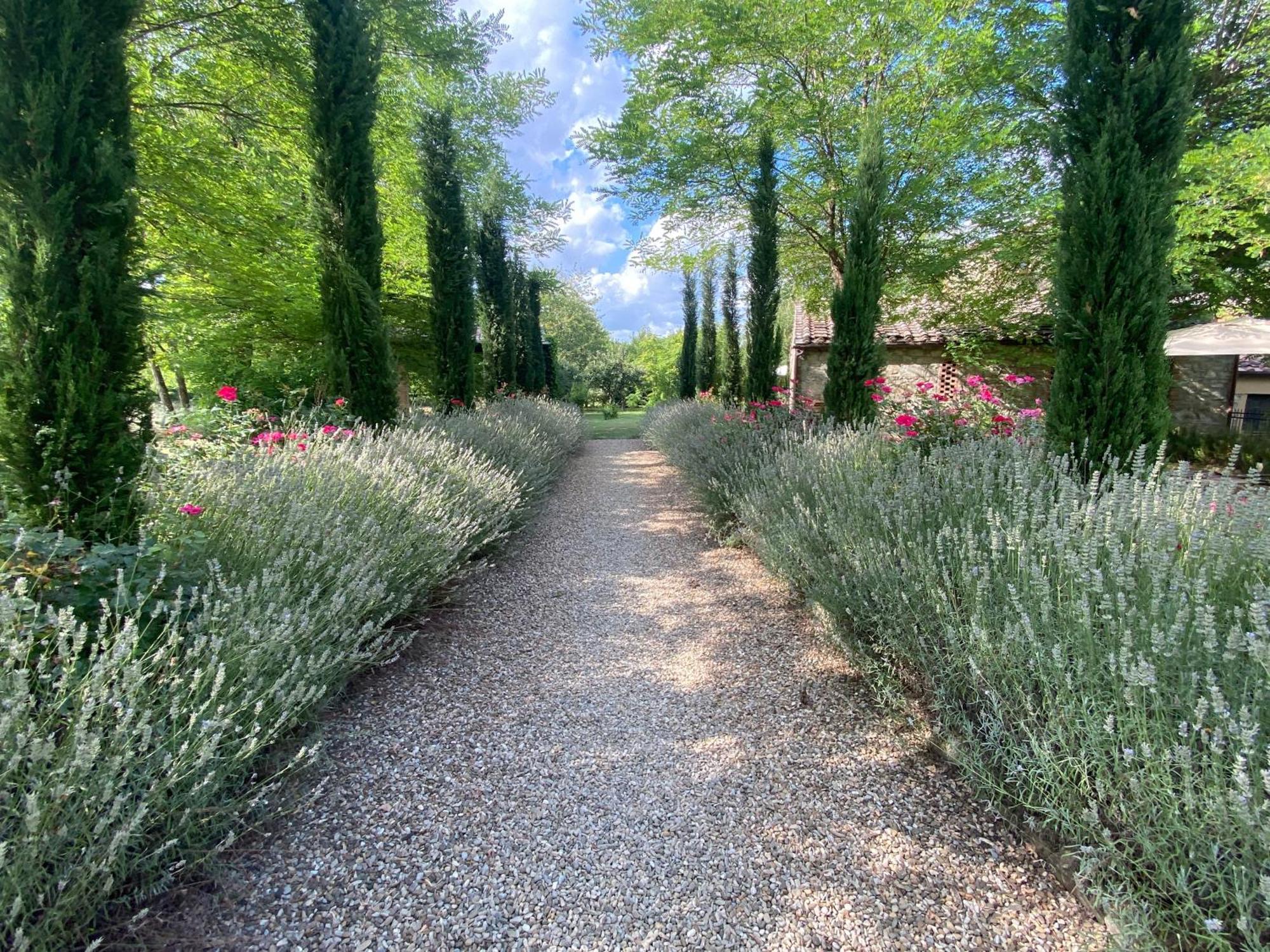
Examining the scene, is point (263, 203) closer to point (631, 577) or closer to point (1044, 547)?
point (631, 577)

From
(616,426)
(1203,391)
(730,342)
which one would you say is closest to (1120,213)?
(1203,391)

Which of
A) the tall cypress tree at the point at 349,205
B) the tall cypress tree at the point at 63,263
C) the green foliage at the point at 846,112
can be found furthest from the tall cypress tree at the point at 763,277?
the tall cypress tree at the point at 63,263

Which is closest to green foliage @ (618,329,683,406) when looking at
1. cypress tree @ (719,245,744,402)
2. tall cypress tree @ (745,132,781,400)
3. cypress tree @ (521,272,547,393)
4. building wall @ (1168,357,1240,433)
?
cypress tree @ (719,245,744,402)

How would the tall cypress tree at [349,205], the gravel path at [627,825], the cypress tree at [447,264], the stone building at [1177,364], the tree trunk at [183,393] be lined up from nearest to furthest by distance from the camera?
the gravel path at [627,825], the tall cypress tree at [349,205], the stone building at [1177,364], the cypress tree at [447,264], the tree trunk at [183,393]

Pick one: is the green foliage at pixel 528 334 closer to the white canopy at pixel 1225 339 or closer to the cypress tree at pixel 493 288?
the cypress tree at pixel 493 288

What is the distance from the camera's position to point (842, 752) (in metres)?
2.22

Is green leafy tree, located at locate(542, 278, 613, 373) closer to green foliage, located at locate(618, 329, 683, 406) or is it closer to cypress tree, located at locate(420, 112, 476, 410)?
green foliage, located at locate(618, 329, 683, 406)

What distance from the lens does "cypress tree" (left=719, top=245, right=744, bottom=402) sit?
15844 millimetres

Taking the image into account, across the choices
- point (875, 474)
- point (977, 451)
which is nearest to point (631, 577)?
point (875, 474)

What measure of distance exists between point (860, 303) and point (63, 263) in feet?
23.6

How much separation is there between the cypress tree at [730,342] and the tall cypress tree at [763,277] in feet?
18.5

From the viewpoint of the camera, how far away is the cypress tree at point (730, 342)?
15844 mm

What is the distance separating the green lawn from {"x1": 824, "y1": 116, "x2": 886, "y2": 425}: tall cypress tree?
9.30 meters

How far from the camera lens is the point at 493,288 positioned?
12.4 meters
